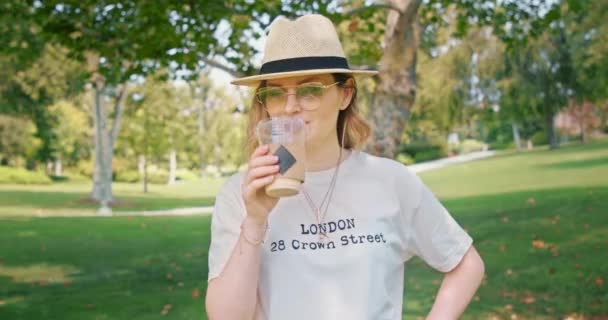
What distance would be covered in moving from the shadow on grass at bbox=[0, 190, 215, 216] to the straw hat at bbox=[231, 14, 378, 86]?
26822mm

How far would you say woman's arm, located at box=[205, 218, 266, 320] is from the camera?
2.06 meters

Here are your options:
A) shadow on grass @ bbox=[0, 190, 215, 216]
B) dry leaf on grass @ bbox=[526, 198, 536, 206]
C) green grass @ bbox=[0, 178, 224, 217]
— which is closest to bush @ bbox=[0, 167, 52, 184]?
green grass @ bbox=[0, 178, 224, 217]

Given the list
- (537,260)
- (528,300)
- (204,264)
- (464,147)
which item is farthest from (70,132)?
(528,300)

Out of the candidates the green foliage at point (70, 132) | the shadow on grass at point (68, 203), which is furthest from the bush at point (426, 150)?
the green foliage at point (70, 132)

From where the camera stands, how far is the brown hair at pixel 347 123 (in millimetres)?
2389

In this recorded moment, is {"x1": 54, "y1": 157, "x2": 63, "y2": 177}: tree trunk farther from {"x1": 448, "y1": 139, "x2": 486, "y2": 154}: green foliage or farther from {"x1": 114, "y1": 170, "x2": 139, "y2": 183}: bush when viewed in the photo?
{"x1": 448, "y1": 139, "x2": 486, "y2": 154}: green foliage

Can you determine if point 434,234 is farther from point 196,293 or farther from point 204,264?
point 204,264

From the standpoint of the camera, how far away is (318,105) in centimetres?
225

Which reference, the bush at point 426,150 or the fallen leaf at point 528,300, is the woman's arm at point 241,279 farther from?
the bush at point 426,150

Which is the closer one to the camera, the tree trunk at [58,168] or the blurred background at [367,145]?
the blurred background at [367,145]

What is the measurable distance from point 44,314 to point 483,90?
98.5ft

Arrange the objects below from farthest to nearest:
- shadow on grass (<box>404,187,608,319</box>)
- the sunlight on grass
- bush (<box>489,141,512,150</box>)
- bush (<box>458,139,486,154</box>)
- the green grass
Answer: bush (<box>489,141,512,150</box>)
bush (<box>458,139,486,154</box>)
the green grass
the sunlight on grass
shadow on grass (<box>404,187,608,319</box>)

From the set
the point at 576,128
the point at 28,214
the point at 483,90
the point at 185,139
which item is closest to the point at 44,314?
the point at 28,214

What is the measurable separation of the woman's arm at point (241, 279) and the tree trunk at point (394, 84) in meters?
7.70
